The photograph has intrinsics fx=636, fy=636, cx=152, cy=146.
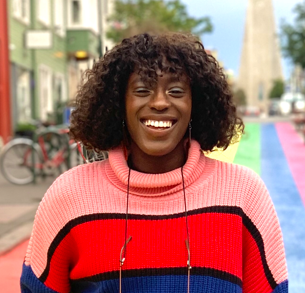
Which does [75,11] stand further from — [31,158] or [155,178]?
[155,178]

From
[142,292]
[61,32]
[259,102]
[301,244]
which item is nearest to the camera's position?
[142,292]

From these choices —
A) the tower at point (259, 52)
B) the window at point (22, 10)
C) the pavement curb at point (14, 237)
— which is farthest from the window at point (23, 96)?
A: the tower at point (259, 52)

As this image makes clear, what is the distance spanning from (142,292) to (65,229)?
0.30 meters

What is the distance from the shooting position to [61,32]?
23.2 m

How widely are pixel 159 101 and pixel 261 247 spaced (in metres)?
0.54

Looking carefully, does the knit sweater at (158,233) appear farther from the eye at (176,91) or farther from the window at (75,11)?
the window at (75,11)

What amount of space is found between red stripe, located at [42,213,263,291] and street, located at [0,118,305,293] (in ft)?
3.08

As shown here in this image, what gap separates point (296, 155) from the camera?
1457cm

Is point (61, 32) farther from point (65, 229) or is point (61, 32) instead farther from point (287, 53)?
point (65, 229)

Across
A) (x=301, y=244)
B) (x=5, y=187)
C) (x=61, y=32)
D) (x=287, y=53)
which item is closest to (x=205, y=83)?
(x=301, y=244)

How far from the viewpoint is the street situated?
5430 millimetres

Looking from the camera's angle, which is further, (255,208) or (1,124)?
(1,124)

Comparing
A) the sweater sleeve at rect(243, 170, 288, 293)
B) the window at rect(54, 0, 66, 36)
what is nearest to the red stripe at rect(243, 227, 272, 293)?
the sweater sleeve at rect(243, 170, 288, 293)

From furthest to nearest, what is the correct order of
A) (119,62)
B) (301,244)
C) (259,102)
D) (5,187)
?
(259,102) → (5,187) → (301,244) → (119,62)
